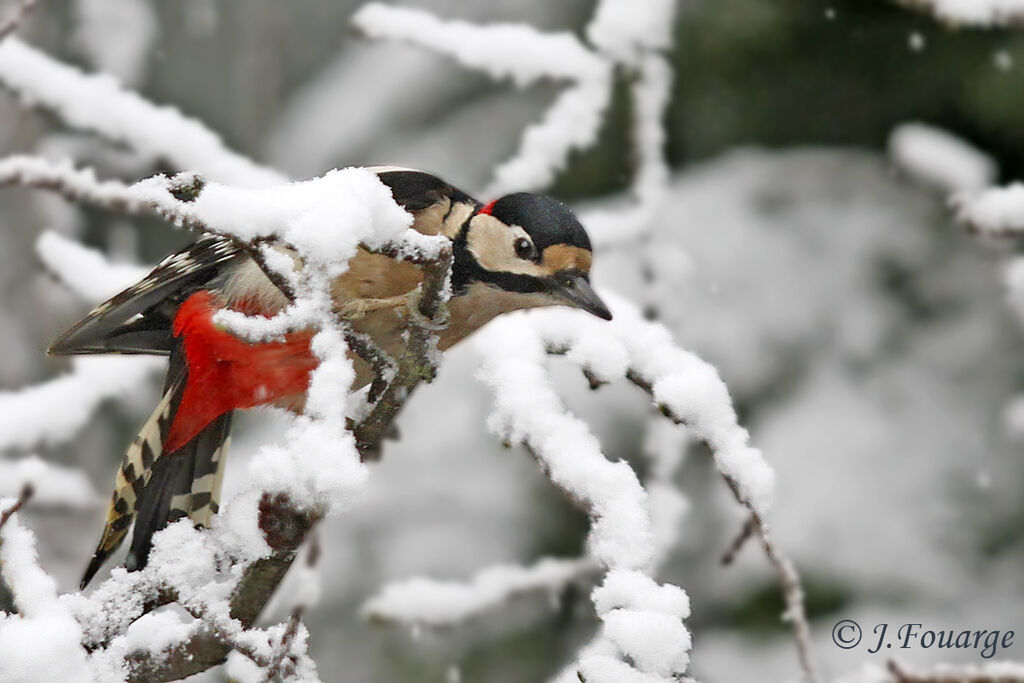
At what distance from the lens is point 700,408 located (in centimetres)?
179

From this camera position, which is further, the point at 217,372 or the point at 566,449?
the point at 217,372

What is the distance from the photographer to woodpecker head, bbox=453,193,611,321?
2.45 metres

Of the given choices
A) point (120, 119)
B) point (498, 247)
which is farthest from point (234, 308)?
point (120, 119)

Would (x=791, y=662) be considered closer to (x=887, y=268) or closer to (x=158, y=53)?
(x=887, y=268)

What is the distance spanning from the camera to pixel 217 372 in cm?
272

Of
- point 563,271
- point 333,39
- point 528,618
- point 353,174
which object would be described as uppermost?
point 333,39

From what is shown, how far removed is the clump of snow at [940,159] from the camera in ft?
13.6

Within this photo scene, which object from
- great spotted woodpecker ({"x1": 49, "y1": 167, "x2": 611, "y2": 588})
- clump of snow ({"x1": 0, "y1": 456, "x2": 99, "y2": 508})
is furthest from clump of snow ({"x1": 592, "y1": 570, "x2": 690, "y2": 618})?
clump of snow ({"x1": 0, "y1": 456, "x2": 99, "y2": 508})

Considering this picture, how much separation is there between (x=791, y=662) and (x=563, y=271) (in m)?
2.30

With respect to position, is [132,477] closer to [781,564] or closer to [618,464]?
[618,464]

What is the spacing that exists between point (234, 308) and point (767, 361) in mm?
2528

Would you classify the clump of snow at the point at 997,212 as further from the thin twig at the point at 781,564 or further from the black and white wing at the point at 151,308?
the black and white wing at the point at 151,308

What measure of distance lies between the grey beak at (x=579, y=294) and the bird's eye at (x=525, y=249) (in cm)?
9

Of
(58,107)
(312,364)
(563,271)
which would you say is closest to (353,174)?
(563,271)
